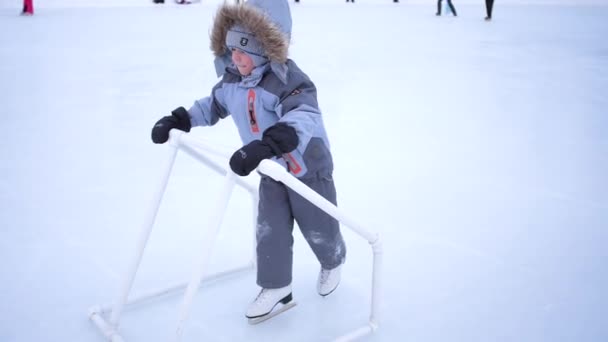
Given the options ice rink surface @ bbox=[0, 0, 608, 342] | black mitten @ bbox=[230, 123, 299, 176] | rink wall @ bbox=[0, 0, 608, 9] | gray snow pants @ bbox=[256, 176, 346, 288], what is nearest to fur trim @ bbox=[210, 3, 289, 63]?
black mitten @ bbox=[230, 123, 299, 176]

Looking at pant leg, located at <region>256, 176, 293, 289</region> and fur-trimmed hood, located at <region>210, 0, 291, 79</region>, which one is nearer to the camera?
fur-trimmed hood, located at <region>210, 0, 291, 79</region>

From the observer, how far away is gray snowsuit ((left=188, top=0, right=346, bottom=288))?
1.20 m

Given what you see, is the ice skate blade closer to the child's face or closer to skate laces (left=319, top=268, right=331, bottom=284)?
skate laces (left=319, top=268, right=331, bottom=284)

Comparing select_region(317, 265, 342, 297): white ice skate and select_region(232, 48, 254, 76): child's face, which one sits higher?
select_region(232, 48, 254, 76): child's face

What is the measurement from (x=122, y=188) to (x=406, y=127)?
159 cm

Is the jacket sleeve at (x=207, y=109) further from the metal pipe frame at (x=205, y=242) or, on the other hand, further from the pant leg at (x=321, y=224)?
the pant leg at (x=321, y=224)

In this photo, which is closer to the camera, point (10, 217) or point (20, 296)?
point (20, 296)

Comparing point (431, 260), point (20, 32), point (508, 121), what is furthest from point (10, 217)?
point (20, 32)

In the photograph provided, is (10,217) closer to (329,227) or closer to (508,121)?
(329,227)

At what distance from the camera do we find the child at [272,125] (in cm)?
118

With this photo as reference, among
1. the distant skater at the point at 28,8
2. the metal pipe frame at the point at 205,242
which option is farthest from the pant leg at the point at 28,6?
the metal pipe frame at the point at 205,242

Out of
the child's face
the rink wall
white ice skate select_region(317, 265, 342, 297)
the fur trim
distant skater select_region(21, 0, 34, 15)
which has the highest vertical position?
the fur trim

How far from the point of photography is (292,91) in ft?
3.99

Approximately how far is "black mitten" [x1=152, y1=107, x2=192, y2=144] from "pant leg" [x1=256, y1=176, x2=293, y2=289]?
0.23 meters
